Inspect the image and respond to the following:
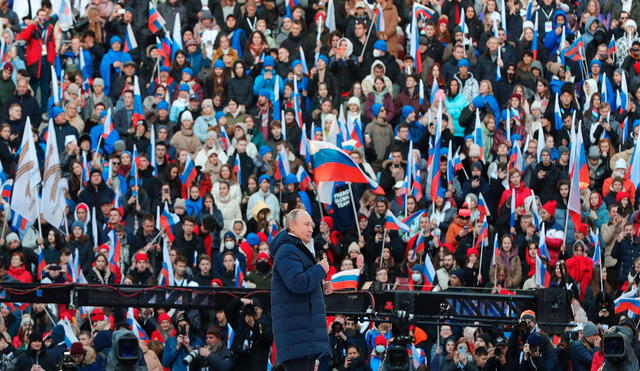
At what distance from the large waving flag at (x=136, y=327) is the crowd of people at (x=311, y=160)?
0.04 metres

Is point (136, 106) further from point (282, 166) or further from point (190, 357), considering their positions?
point (190, 357)

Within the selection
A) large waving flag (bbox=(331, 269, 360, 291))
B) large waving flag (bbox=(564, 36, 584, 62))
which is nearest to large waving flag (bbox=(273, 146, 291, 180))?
large waving flag (bbox=(564, 36, 584, 62))

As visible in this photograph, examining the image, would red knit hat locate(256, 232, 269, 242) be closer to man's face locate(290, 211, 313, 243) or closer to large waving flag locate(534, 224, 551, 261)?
large waving flag locate(534, 224, 551, 261)

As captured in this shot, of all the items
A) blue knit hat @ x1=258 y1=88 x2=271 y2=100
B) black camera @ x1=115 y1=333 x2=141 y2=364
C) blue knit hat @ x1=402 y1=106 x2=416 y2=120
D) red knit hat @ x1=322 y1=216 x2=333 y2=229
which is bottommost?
black camera @ x1=115 y1=333 x2=141 y2=364

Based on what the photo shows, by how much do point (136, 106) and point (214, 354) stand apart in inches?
316

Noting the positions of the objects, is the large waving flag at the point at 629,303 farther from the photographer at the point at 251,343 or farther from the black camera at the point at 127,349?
the black camera at the point at 127,349

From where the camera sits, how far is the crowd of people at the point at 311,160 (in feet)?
67.9

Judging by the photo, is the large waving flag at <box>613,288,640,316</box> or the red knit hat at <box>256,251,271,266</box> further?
the red knit hat at <box>256,251,271,266</box>

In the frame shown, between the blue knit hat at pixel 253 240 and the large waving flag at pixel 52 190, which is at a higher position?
the large waving flag at pixel 52 190

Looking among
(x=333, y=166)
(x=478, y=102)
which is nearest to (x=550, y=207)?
(x=478, y=102)

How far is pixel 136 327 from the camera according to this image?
20.8 metres

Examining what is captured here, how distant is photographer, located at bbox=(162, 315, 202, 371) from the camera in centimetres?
1998

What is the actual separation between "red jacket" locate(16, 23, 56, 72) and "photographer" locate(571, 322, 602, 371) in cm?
1184

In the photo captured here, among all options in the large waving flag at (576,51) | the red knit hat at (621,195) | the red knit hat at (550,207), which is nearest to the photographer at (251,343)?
the red knit hat at (550,207)
